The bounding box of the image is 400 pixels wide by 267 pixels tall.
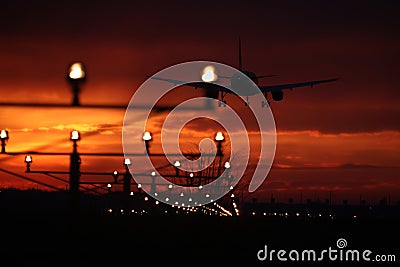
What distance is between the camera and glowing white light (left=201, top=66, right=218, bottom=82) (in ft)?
74.7

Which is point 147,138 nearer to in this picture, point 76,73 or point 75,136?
point 75,136

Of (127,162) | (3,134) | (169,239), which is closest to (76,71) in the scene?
(3,134)

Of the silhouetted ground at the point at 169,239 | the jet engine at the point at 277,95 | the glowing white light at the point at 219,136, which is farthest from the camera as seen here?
the jet engine at the point at 277,95

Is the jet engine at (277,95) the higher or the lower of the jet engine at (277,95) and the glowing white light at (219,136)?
the higher

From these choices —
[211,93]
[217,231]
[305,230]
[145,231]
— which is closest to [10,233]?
[145,231]

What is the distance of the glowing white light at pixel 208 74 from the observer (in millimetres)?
22781

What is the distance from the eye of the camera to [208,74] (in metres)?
22.8

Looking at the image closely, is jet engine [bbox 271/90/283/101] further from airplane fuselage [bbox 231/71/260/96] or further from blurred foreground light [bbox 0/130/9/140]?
blurred foreground light [bbox 0/130/9/140]

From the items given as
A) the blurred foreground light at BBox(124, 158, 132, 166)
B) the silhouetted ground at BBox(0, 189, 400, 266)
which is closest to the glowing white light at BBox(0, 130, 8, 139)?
the silhouetted ground at BBox(0, 189, 400, 266)

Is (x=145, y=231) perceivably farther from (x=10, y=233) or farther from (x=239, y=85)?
(x=239, y=85)

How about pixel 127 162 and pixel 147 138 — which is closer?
pixel 147 138

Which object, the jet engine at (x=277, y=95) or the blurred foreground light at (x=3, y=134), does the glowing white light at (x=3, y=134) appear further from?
the jet engine at (x=277, y=95)

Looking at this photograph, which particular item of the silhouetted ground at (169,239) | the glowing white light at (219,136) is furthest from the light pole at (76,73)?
the glowing white light at (219,136)

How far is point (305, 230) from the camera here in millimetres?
50062
